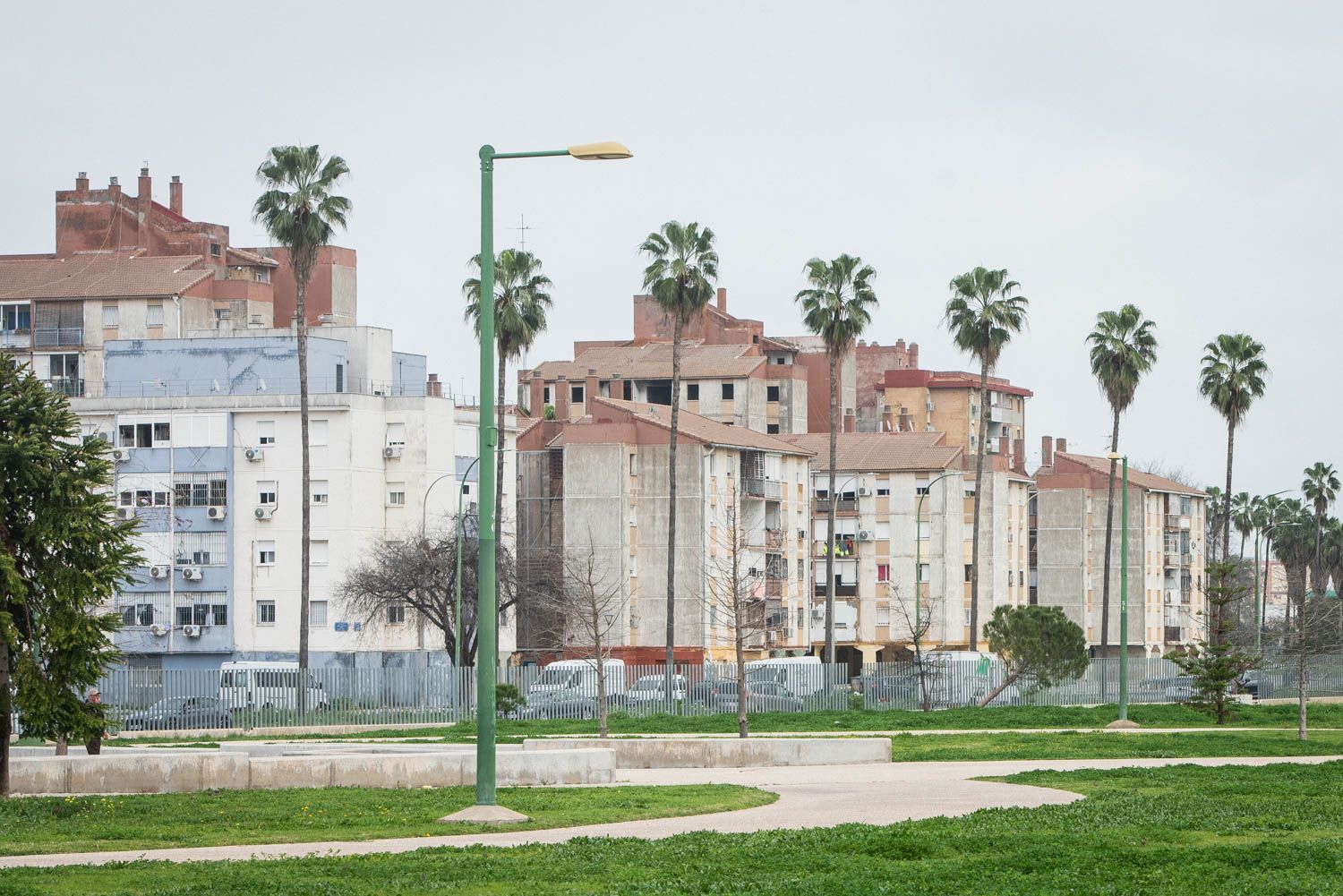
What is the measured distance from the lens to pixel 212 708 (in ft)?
178

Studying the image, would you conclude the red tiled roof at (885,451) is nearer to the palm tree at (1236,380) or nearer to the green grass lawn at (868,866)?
the palm tree at (1236,380)

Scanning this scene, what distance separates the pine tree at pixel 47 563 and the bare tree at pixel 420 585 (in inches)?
1880

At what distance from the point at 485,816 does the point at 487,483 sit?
12.3 ft

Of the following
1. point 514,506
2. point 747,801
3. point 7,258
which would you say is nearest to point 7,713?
point 747,801

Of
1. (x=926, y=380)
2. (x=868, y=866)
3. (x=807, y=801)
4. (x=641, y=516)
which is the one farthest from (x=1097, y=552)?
(x=868, y=866)

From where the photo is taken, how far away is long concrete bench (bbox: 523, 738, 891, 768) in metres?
34.3

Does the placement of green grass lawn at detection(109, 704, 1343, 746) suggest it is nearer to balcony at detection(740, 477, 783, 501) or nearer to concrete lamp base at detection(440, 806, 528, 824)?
concrete lamp base at detection(440, 806, 528, 824)

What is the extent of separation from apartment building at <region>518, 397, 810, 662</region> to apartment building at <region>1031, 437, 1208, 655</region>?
3585 centimetres

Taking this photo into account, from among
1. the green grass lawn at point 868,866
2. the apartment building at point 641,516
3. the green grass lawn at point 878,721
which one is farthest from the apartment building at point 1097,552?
the green grass lawn at point 868,866

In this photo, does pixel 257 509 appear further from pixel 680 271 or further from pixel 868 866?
pixel 868 866

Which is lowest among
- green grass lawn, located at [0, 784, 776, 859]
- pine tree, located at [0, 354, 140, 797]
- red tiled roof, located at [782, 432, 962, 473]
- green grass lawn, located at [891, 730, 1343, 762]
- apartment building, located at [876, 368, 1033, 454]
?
green grass lawn, located at [891, 730, 1343, 762]

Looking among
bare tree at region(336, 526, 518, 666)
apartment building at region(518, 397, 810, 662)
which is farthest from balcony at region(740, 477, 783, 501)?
bare tree at region(336, 526, 518, 666)

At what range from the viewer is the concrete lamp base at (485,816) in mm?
20969

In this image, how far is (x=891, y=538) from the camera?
4397 inches
